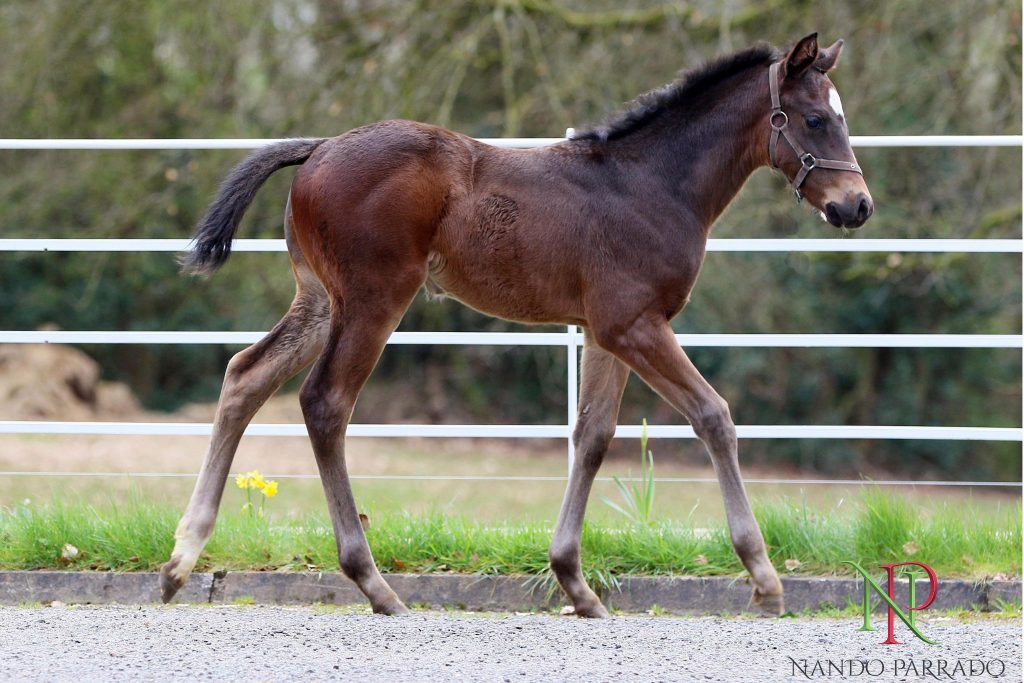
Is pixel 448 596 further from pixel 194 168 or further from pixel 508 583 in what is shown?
pixel 194 168

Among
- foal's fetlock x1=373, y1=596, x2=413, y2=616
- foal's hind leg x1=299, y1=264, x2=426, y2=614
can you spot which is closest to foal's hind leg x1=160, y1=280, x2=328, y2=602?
foal's hind leg x1=299, y1=264, x2=426, y2=614

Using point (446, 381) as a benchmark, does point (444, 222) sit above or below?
above

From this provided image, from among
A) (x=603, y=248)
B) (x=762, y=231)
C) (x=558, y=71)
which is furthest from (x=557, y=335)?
(x=762, y=231)

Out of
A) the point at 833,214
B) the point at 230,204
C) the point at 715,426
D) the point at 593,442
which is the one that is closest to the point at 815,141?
the point at 833,214

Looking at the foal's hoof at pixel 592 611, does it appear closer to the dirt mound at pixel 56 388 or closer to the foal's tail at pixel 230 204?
the foal's tail at pixel 230 204

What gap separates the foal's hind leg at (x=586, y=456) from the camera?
15.7ft

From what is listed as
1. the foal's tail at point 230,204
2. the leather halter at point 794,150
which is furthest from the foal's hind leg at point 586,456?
the foal's tail at point 230,204

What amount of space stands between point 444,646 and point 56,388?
1092 cm

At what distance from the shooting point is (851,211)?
4.46 meters

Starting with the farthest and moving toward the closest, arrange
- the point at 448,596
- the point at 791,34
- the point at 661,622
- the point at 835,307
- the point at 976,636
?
1. the point at 835,307
2. the point at 791,34
3. the point at 448,596
4. the point at 661,622
5. the point at 976,636

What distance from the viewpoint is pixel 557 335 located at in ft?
18.5

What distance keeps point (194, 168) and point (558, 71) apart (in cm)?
357

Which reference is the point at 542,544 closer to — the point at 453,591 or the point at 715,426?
the point at 453,591

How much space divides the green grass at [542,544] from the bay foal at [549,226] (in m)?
0.40
